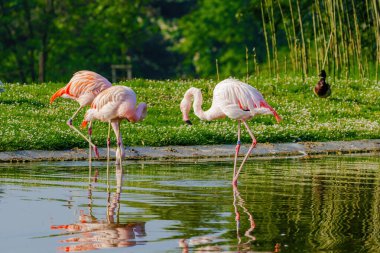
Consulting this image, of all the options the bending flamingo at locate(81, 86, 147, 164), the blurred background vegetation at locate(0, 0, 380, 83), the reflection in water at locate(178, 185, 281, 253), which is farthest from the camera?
the blurred background vegetation at locate(0, 0, 380, 83)

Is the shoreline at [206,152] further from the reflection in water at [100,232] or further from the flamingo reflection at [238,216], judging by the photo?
the reflection in water at [100,232]

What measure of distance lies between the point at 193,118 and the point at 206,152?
378cm

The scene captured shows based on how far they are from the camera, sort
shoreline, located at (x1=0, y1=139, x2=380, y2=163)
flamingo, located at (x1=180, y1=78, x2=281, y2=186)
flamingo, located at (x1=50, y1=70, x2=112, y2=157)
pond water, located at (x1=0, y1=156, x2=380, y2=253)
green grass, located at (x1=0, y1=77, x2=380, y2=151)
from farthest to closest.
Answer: green grass, located at (x1=0, y1=77, x2=380, y2=151)
shoreline, located at (x1=0, y1=139, x2=380, y2=163)
flamingo, located at (x1=50, y1=70, x2=112, y2=157)
flamingo, located at (x1=180, y1=78, x2=281, y2=186)
pond water, located at (x1=0, y1=156, x2=380, y2=253)

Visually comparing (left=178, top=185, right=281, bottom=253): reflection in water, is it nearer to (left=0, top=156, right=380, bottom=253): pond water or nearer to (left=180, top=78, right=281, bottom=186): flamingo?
A: (left=0, top=156, right=380, bottom=253): pond water

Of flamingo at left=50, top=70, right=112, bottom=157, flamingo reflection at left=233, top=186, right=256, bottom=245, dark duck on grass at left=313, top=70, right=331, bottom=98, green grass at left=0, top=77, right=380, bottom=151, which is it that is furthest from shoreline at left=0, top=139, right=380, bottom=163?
dark duck on grass at left=313, top=70, right=331, bottom=98

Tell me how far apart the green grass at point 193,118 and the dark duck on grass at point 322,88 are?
0.19 metres

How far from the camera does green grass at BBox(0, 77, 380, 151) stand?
1894 centimetres

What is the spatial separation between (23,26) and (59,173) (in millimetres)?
51133

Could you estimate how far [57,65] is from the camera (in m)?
68.7

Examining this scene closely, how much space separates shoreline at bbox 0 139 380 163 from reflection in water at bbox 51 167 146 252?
618 cm

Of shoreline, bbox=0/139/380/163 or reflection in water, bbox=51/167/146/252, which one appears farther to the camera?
shoreline, bbox=0/139/380/163

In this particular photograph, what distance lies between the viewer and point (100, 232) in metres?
10.0

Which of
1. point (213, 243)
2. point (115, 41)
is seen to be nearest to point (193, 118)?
point (213, 243)

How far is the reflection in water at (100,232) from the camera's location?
30.6 ft
